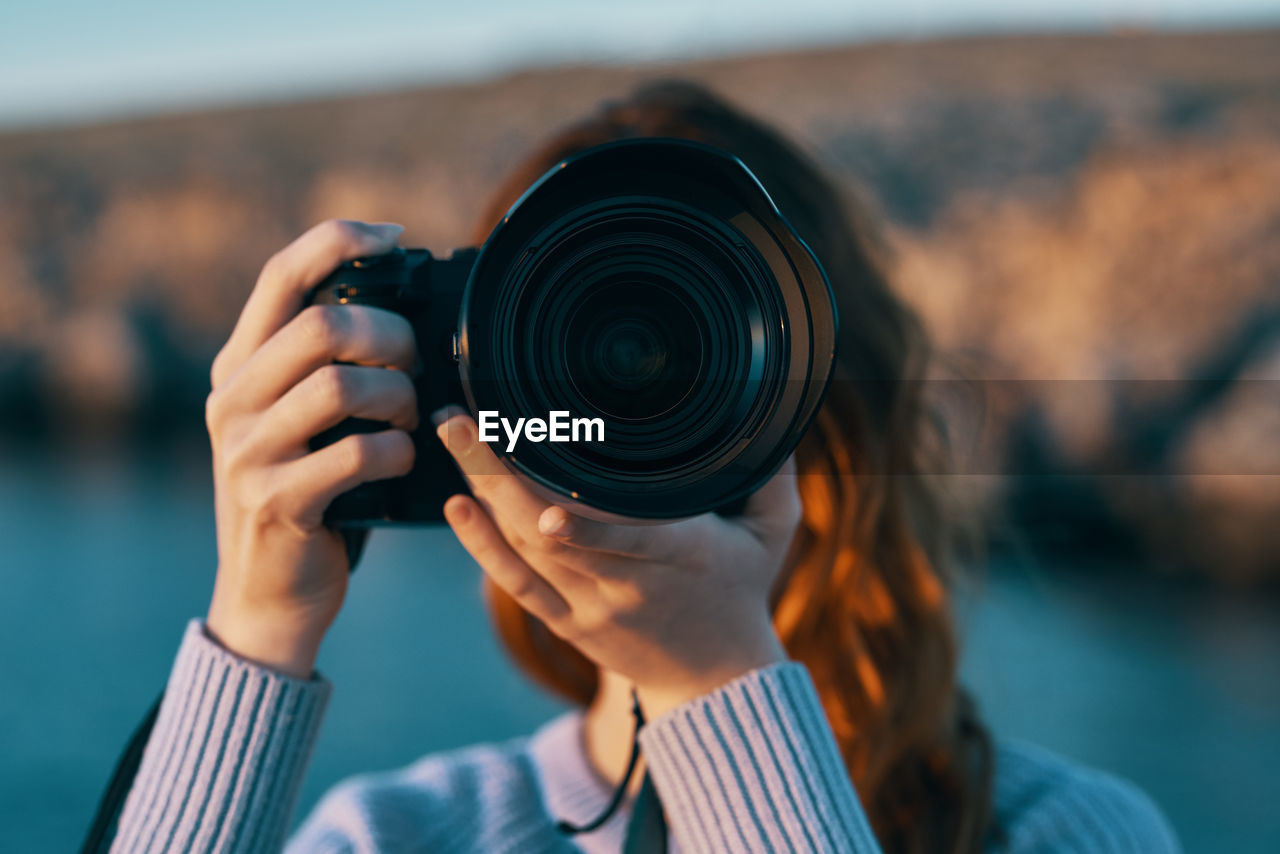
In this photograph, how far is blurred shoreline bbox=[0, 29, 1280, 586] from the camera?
5926 millimetres

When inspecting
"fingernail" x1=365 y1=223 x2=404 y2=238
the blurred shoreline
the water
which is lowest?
the water

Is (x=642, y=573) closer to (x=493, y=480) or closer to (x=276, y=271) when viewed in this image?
(x=493, y=480)

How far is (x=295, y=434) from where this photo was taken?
63cm

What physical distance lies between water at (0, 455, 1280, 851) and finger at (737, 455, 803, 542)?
2660mm

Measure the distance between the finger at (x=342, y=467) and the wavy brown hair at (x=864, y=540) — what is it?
12.4 inches

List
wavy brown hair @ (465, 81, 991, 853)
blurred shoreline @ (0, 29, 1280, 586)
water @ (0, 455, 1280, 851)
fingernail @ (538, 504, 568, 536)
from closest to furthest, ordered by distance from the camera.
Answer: fingernail @ (538, 504, 568, 536), wavy brown hair @ (465, 81, 991, 853), water @ (0, 455, 1280, 851), blurred shoreline @ (0, 29, 1280, 586)

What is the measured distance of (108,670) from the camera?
489 centimetres

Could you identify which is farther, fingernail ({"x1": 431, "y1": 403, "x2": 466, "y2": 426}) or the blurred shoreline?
the blurred shoreline

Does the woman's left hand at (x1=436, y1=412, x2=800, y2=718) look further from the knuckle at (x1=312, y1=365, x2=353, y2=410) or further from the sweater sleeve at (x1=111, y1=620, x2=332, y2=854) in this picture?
the sweater sleeve at (x1=111, y1=620, x2=332, y2=854)

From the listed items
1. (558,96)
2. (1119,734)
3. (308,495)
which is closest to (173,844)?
(308,495)

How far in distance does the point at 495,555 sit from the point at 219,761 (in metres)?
0.24

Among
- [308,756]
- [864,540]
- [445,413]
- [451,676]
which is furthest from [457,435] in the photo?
[451,676]

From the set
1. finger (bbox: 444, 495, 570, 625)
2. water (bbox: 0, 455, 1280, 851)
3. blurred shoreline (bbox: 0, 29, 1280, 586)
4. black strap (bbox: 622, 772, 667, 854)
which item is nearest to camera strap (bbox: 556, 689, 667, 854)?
black strap (bbox: 622, 772, 667, 854)

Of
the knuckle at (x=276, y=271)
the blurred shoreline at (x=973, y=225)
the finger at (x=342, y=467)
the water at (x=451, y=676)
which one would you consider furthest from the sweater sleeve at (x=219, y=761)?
the blurred shoreline at (x=973, y=225)
